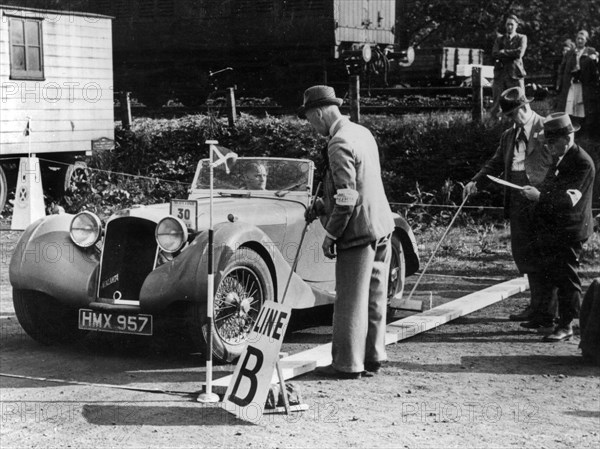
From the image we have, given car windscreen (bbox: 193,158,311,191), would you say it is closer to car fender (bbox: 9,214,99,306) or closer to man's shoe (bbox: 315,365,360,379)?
car fender (bbox: 9,214,99,306)

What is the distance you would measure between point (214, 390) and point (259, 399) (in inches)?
23.4

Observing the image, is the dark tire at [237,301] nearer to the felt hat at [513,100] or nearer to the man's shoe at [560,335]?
the man's shoe at [560,335]

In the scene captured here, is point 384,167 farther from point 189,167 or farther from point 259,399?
point 259,399

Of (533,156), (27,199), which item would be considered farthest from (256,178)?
(27,199)

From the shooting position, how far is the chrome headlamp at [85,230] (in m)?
7.32

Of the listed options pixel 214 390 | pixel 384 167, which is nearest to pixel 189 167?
pixel 384 167

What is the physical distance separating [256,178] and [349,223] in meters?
2.05

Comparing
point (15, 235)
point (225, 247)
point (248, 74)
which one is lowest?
point (15, 235)

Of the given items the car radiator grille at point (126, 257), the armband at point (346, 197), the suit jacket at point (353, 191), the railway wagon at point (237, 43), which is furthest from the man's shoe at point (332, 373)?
the railway wagon at point (237, 43)

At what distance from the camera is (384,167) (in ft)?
54.5

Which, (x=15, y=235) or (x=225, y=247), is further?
(x=15, y=235)

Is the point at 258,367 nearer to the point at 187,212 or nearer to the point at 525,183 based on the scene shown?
the point at 187,212

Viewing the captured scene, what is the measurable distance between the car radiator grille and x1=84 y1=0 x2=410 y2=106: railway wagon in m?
15.3

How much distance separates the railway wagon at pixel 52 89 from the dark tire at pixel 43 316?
375 inches
